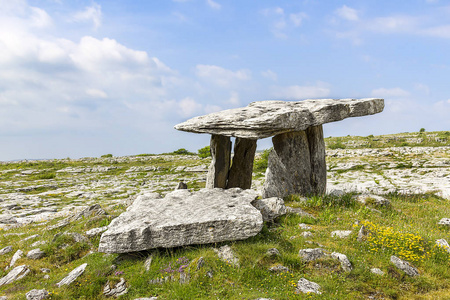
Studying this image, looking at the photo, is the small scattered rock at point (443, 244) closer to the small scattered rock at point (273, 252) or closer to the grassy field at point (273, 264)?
the grassy field at point (273, 264)

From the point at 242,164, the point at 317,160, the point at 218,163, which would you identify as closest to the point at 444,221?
the point at 317,160

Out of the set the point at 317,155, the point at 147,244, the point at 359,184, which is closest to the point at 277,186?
the point at 317,155

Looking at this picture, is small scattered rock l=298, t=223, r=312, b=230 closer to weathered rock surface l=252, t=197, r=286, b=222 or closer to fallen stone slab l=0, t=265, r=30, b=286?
weathered rock surface l=252, t=197, r=286, b=222

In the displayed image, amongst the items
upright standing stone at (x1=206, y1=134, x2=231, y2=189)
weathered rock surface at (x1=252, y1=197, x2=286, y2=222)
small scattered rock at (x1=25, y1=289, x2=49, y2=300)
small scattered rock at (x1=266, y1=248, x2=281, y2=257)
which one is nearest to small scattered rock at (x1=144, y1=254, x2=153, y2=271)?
small scattered rock at (x1=25, y1=289, x2=49, y2=300)

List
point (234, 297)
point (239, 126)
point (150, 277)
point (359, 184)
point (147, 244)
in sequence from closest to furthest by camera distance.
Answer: point (234, 297) → point (150, 277) → point (147, 244) → point (239, 126) → point (359, 184)

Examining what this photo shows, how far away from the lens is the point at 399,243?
8.41 metres

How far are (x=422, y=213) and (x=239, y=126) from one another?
27.7 ft

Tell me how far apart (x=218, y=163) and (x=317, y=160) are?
15.9 feet

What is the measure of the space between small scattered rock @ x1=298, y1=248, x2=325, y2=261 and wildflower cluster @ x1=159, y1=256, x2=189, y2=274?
10.0 ft

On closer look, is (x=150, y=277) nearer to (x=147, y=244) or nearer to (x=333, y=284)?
(x=147, y=244)

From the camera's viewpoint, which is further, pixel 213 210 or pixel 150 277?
pixel 213 210

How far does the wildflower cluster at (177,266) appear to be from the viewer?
7.54 m

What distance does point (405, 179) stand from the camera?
23.1 meters

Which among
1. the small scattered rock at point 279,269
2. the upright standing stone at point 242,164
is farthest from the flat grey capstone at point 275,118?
the small scattered rock at point 279,269
